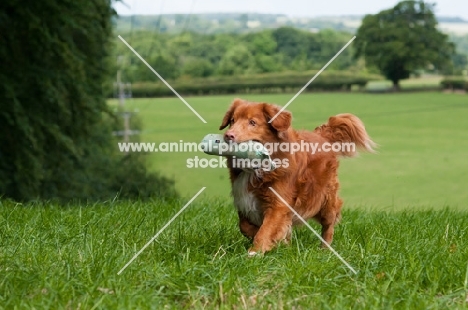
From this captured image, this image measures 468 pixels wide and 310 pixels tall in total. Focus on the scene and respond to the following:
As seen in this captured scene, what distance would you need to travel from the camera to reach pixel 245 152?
468 centimetres

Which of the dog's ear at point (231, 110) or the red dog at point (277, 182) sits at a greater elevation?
the dog's ear at point (231, 110)

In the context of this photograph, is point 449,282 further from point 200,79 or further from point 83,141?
point 200,79

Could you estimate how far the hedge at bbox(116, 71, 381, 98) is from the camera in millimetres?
13939

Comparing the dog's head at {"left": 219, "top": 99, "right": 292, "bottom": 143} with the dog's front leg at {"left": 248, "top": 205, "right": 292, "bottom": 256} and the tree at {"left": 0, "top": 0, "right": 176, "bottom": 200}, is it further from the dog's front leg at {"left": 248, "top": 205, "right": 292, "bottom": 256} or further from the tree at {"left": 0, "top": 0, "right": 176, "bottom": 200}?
the tree at {"left": 0, "top": 0, "right": 176, "bottom": 200}

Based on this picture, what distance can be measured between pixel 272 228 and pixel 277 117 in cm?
65

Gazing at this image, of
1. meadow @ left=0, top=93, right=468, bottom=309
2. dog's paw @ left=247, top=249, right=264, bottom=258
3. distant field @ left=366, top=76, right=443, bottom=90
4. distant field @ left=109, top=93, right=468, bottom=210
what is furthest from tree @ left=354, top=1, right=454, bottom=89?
dog's paw @ left=247, top=249, right=264, bottom=258

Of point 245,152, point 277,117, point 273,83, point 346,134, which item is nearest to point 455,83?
point 273,83

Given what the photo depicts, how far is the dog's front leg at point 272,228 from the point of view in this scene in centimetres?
468

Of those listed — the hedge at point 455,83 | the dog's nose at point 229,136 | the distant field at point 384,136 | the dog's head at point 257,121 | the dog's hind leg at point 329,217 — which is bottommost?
the distant field at point 384,136

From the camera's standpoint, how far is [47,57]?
34.2 ft

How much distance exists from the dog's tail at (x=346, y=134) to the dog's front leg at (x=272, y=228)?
79cm

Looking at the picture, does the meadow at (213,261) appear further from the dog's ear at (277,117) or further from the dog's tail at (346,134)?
the dog's ear at (277,117)

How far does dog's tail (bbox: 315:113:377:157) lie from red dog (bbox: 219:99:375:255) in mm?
94

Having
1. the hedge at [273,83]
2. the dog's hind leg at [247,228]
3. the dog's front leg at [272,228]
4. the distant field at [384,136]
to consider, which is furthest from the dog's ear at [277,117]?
the hedge at [273,83]
